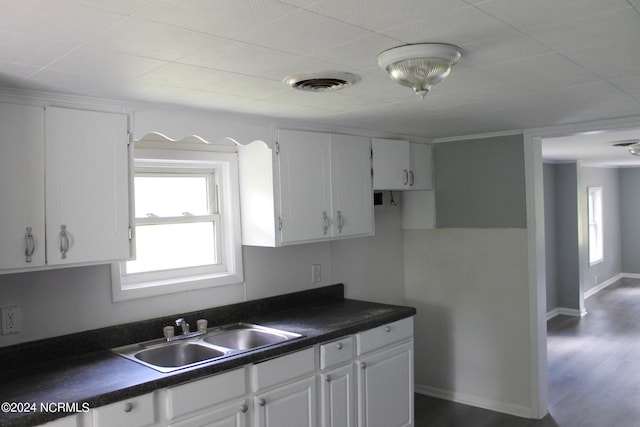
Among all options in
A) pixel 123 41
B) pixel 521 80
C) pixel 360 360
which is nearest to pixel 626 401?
pixel 360 360

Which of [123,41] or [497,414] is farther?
[497,414]

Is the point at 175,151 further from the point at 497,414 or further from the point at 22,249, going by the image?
the point at 497,414

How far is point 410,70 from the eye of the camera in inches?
71.7

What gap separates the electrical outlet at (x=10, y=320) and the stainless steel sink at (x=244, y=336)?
0.91 m

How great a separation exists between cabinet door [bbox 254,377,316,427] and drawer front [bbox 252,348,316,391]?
0.04 meters

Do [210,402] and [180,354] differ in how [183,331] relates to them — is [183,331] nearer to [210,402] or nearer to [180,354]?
[180,354]

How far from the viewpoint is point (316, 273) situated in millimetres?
3859

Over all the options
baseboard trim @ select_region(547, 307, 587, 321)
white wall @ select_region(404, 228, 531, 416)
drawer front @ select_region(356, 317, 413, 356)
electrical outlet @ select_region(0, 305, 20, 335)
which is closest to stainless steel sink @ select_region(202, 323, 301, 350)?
drawer front @ select_region(356, 317, 413, 356)

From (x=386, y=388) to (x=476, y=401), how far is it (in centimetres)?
125

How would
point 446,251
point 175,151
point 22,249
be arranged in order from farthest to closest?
point 446,251 → point 175,151 → point 22,249

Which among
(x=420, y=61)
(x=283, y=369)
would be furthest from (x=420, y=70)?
(x=283, y=369)

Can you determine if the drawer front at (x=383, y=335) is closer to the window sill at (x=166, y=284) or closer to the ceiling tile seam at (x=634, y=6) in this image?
the window sill at (x=166, y=284)

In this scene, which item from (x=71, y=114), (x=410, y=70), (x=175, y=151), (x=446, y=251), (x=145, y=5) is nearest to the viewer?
(x=145, y=5)

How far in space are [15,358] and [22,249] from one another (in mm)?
574
